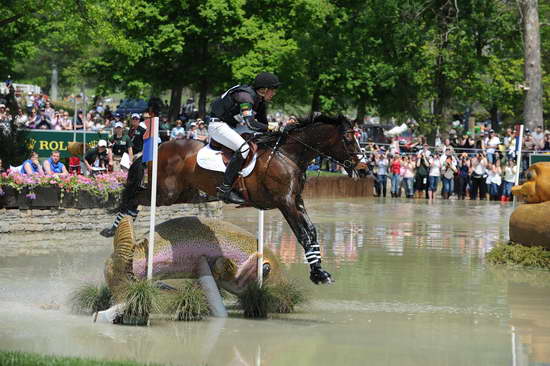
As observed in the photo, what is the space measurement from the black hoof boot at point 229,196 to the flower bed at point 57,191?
31.2 ft

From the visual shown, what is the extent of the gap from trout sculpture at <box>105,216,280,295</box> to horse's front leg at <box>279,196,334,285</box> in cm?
67

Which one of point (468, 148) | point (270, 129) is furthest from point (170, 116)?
point (270, 129)

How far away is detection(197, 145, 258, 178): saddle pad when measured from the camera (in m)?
12.6

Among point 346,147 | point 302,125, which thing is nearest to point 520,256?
point 346,147

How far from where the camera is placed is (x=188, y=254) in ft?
39.6

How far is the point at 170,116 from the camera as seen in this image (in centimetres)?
4938

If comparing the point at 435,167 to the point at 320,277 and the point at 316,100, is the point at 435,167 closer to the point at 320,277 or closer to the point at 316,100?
the point at 316,100

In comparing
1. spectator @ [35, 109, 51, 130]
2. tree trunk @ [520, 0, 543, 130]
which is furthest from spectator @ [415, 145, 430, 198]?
spectator @ [35, 109, 51, 130]

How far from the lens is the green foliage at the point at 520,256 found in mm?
17312

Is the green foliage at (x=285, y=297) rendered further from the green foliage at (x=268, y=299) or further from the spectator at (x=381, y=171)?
the spectator at (x=381, y=171)

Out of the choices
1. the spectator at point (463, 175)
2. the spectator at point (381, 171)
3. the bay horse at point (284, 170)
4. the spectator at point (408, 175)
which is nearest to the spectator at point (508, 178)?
the spectator at point (463, 175)

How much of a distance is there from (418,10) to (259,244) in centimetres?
3462

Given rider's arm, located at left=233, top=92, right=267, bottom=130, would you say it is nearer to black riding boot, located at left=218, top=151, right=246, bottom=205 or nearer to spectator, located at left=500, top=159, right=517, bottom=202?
black riding boot, located at left=218, top=151, right=246, bottom=205

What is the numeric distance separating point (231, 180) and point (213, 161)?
0.46 m
